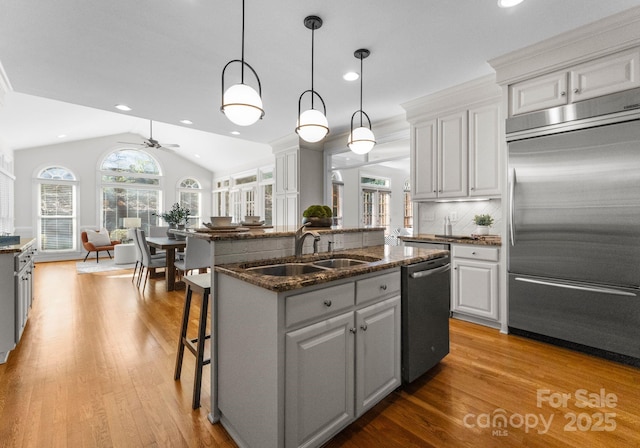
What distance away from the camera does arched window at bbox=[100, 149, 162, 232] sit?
29.0ft

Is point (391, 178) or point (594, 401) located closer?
point (594, 401)

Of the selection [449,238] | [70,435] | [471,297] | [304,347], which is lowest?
[70,435]

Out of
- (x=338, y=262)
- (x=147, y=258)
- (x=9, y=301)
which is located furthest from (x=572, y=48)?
(x=147, y=258)

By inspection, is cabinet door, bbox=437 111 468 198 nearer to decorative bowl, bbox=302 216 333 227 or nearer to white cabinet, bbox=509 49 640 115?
white cabinet, bbox=509 49 640 115

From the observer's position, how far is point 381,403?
191 cm

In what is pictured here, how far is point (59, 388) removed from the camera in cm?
209

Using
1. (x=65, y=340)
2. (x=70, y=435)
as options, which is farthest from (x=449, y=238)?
(x=65, y=340)

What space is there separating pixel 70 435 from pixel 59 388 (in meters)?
0.63

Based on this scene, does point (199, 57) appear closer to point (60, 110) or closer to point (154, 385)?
point (154, 385)

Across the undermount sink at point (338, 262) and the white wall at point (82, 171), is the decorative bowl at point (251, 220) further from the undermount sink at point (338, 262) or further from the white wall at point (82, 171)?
the white wall at point (82, 171)

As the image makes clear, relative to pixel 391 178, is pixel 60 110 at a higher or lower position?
higher

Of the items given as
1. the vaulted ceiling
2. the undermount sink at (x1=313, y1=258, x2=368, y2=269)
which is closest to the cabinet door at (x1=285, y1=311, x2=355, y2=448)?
the undermount sink at (x1=313, y1=258, x2=368, y2=269)

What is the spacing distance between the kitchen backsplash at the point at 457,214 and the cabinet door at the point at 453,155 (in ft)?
1.27

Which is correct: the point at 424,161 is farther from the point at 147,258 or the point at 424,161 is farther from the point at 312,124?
the point at 147,258
